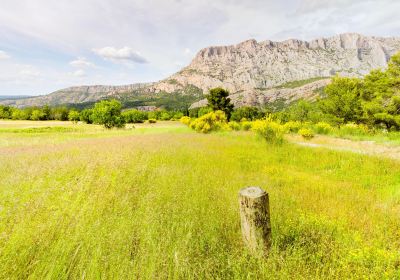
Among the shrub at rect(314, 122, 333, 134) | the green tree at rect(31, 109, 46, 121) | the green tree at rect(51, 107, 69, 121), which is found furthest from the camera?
the green tree at rect(51, 107, 69, 121)

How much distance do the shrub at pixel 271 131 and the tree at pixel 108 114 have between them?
43300 millimetres

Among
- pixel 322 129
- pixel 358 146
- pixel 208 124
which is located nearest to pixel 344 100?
pixel 322 129

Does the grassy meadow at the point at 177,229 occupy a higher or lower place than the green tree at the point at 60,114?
lower

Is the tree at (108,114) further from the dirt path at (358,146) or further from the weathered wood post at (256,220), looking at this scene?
the weathered wood post at (256,220)

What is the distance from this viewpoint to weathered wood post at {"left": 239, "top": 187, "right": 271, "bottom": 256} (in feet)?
9.25

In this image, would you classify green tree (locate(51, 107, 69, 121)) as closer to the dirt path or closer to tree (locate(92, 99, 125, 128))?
tree (locate(92, 99, 125, 128))

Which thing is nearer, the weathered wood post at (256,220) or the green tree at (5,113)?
the weathered wood post at (256,220)

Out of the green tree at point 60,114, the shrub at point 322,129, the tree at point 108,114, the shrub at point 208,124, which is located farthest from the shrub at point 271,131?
the green tree at point 60,114

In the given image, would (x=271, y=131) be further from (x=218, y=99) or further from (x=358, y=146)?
(x=218, y=99)

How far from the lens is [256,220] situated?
284cm

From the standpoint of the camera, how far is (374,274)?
250cm

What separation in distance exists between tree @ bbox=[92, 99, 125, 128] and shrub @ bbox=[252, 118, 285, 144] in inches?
1705

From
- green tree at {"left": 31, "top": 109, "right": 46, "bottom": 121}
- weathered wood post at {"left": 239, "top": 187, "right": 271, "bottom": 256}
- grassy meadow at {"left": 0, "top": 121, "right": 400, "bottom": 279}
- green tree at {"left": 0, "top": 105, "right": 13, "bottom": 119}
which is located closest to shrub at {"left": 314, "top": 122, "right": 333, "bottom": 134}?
grassy meadow at {"left": 0, "top": 121, "right": 400, "bottom": 279}

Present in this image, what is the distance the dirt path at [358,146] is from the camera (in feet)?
41.3
